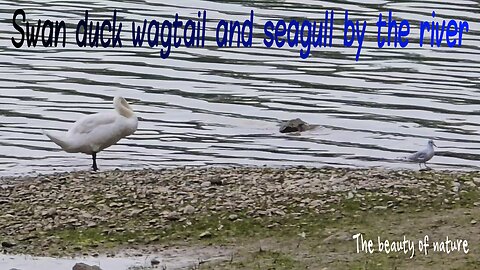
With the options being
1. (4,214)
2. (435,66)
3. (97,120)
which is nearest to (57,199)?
(4,214)

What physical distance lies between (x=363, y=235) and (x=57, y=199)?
131 inches

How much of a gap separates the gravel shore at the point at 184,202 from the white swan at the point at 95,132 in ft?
5.68

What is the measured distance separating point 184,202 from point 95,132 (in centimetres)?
361

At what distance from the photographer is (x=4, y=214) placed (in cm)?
1042

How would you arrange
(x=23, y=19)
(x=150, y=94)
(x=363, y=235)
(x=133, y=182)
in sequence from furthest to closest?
(x=23, y=19), (x=150, y=94), (x=133, y=182), (x=363, y=235)

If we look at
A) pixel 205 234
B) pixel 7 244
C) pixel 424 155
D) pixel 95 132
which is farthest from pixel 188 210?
pixel 424 155

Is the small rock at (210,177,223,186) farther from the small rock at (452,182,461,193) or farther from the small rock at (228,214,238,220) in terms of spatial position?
the small rock at (452,182,461,193)

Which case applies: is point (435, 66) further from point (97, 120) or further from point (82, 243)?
point (82, 243)

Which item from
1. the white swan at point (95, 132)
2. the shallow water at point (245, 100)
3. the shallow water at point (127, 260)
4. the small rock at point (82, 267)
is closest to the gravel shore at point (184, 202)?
the shallow water at point (127, 260)

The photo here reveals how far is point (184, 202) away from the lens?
10.4 meters

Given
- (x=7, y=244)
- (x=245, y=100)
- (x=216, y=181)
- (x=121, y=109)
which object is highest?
(x=121, y=109)

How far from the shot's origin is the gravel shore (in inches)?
376

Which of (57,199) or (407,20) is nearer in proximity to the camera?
(57,199)

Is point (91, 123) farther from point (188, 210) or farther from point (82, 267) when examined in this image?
point (82, 267)
